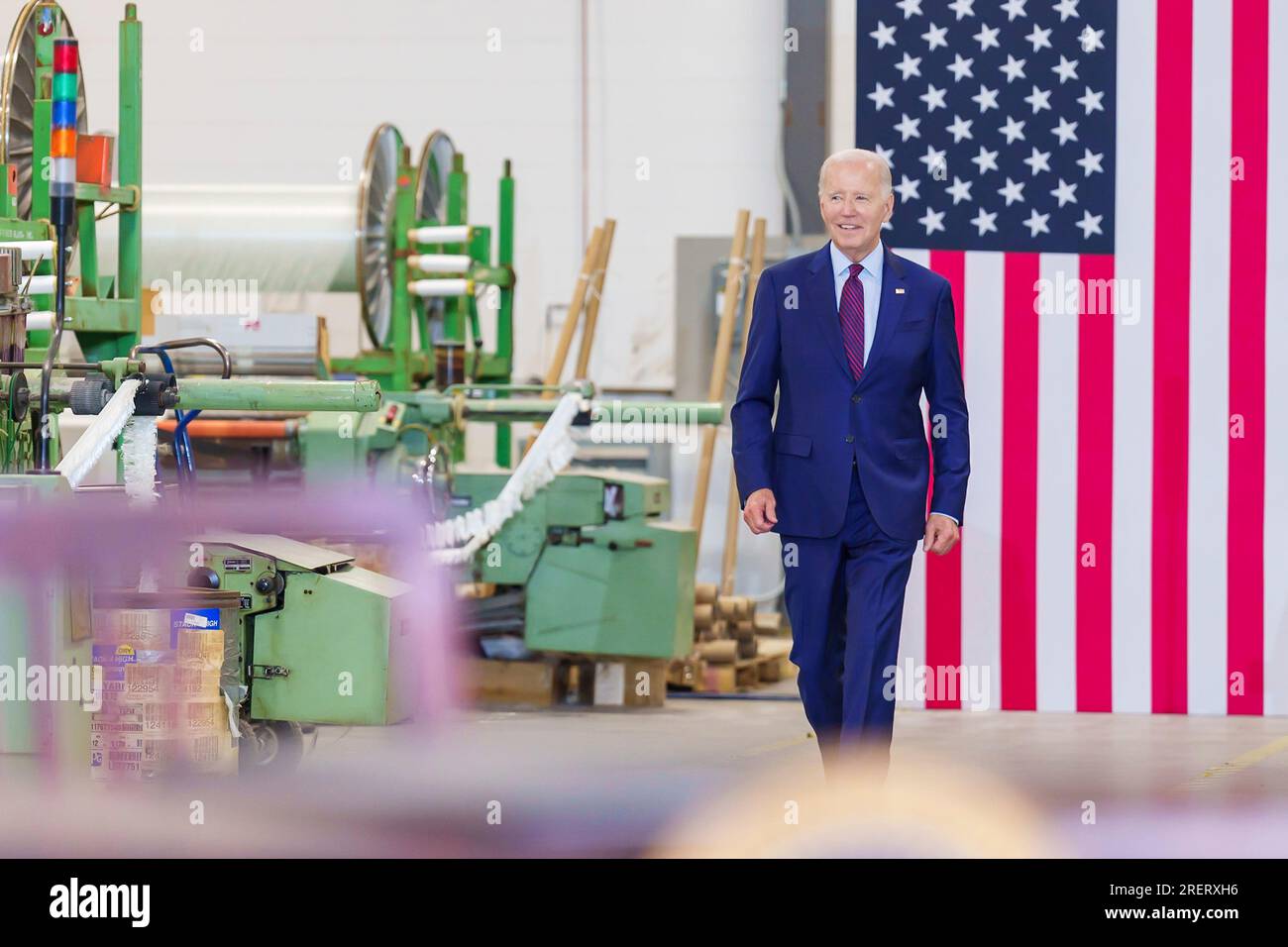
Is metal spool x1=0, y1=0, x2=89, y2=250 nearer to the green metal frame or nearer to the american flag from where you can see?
the green metal frame

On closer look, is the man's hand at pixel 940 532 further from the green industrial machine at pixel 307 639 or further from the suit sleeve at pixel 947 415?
the green industrial machine at pixel 307 639

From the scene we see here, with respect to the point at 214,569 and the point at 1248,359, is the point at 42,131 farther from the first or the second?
the point at 1248,359

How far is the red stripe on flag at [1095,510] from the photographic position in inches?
254

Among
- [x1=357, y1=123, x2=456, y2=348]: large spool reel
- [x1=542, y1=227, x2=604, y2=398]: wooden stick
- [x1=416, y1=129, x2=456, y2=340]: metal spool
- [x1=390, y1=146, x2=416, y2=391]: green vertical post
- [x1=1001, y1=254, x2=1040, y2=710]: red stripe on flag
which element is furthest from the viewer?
[x1=542, y1=227, x2=604, y2=398]: wooden stick

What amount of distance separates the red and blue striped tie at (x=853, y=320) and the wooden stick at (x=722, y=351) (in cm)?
440

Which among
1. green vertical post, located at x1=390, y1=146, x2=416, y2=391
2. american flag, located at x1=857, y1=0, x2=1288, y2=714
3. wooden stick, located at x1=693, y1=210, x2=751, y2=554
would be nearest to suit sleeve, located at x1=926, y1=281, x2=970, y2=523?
american flag, located at x1=857, y1=0, x2=1288, y2=714

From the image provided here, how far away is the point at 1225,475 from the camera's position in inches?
254

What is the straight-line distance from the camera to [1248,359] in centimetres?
639

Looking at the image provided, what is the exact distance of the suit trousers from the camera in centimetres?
420

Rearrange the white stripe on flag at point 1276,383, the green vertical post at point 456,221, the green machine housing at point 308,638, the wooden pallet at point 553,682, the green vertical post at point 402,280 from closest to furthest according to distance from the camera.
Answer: the green machine housing at point 308,638 < the white stripe on flag at point 1276,383 < the wooden pallet at point 553,682 < the green vertical post at point 402,280 < the green vertical post at point 456,221

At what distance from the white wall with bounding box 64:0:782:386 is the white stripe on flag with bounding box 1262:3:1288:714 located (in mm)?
3916

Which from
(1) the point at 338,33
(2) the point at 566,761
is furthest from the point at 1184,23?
(1) the point at 338,33

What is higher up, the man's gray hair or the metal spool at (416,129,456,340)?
the metal spool at (416,129,456,340)

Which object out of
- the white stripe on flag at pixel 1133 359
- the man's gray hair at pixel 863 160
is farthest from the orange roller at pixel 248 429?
the man's gray hair at pixel 863 160
